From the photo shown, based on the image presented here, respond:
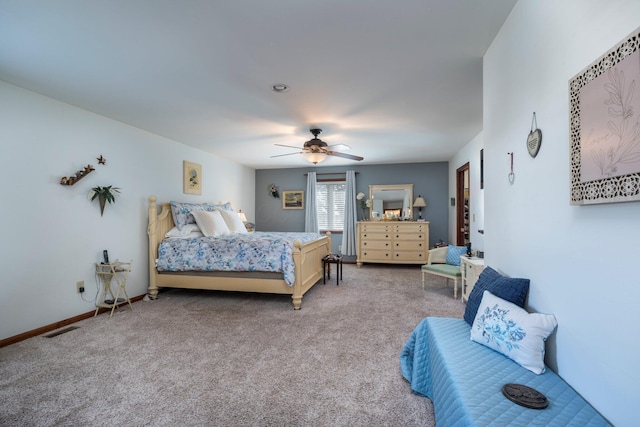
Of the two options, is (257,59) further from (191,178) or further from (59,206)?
(191,178)

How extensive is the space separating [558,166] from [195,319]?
11.4ft

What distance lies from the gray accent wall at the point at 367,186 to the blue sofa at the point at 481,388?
508 centimetres

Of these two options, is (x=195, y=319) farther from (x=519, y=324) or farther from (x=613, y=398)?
(x=613, y=398)

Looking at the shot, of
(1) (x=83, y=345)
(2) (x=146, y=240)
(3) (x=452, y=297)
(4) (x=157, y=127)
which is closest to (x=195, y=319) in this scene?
(1) (x=83, y=345)

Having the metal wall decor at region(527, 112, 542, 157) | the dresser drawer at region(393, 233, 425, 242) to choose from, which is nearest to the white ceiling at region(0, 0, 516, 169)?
the metal wall decor at region(527, 112, 542, 157)

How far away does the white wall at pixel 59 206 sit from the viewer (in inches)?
108

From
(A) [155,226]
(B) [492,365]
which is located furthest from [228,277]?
(B) [492,365]

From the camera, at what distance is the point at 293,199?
7.33 meters

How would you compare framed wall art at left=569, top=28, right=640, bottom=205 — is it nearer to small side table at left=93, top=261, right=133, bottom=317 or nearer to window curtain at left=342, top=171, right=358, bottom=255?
small side table at left=93, top=261, right=133, bottom=317

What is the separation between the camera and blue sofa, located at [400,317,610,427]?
3.49ft

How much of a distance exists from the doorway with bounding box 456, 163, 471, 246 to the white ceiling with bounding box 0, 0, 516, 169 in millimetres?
1522

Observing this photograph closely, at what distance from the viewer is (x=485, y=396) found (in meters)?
1.18

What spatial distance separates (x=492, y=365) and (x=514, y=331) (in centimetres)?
20

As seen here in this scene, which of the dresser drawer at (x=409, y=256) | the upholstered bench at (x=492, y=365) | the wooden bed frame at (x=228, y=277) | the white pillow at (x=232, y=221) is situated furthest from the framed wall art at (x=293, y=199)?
the upholstered bench at (x=492, y=365)
